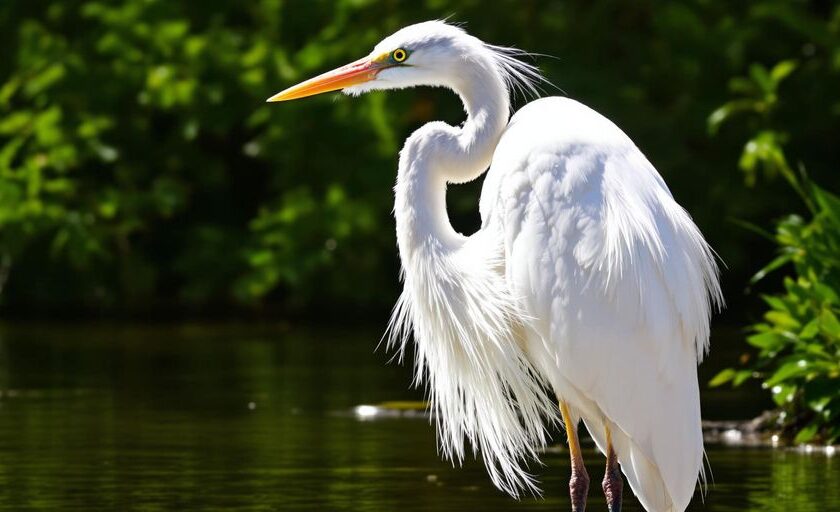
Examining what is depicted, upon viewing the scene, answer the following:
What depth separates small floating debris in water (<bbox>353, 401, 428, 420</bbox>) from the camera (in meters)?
8.95

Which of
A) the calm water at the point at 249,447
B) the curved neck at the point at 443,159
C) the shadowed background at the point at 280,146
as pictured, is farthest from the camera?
the shadowed background at the point at 280,146

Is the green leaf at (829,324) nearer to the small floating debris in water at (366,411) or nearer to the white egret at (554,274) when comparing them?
the white egret at (554,274)

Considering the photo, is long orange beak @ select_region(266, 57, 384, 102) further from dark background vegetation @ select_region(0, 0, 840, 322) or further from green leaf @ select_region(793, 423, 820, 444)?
dark background vegetation @ select_region(0, 0, 840, 322)

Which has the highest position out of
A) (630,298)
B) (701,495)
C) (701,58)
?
(701,58)

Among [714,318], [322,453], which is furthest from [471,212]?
[322,453]

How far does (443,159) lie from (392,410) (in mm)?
3639

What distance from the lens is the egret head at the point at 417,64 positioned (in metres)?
5.81

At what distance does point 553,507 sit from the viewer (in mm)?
6359

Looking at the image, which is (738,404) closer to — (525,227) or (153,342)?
(525,227)

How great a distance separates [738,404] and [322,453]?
9.64 feet

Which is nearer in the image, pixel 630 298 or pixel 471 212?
pixel 630 298

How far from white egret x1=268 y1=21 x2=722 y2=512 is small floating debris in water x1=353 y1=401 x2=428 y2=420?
2872mm

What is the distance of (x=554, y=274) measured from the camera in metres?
5.40

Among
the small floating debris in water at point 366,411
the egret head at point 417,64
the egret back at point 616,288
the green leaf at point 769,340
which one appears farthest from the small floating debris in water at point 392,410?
the egret back at point 616,288
